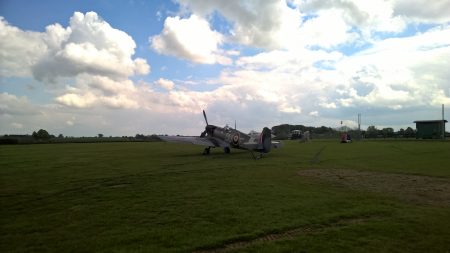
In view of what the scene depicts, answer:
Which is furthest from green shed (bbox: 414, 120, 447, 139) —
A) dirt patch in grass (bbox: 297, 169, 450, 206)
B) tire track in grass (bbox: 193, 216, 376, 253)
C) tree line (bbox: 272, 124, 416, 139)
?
tire track in grass (bbox: 193, 216, 376, 253)

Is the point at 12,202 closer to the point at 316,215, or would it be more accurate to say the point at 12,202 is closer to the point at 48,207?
the point at 48,207

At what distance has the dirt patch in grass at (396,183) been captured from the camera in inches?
427

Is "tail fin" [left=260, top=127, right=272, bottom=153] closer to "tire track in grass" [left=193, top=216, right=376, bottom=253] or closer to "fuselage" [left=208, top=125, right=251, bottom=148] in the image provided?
"fuselage" [left=208, top=125, right=251, bottom=148]

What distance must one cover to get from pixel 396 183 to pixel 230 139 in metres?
18.0

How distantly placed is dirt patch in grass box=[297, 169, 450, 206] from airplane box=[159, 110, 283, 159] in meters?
10.0

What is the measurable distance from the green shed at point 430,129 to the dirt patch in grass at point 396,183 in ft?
245

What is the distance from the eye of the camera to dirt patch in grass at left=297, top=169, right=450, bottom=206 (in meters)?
10.9

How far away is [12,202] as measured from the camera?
10523 millimetres

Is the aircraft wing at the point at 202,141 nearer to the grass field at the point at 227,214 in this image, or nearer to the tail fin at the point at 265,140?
the tail fin at the point at 265,140

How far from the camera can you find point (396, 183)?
44.5 feet

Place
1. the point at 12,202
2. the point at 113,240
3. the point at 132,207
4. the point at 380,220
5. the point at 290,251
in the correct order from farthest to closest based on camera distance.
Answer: the point at 12,202 < the point at 132,207 < the point at 380,220 < the point at 113,240 < the point at 290,251

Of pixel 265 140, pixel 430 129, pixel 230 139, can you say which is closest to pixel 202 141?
pixel 230 139

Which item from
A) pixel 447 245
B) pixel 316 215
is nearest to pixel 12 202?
pixel 316 215

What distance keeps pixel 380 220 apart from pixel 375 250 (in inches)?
84.3
